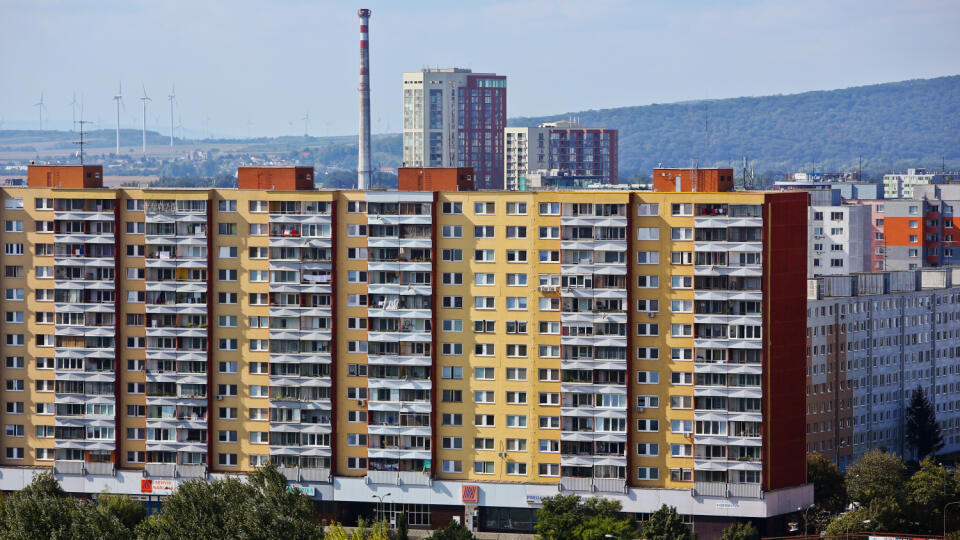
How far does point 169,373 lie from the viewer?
135 m

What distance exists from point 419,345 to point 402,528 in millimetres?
15488

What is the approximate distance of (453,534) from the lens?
388 feet

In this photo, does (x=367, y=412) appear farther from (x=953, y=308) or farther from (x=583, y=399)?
(x=953, y=308)

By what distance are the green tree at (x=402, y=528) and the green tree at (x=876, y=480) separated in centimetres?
3703

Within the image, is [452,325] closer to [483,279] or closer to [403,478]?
[483,279]

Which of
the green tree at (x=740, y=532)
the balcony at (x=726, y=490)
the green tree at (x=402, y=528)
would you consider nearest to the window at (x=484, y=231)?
the green tree at (x=402, y=528)

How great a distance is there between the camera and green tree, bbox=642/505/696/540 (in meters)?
115

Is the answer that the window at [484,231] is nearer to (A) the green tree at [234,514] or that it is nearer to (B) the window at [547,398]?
(B) the window at [547,398]

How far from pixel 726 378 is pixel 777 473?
8726 mm

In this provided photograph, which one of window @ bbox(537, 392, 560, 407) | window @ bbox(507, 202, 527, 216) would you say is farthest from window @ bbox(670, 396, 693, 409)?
window @ bbox(507, 202, 527, 216)

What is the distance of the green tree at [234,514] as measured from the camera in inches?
4013

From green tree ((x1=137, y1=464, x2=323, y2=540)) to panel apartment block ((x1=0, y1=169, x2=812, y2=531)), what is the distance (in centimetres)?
2516

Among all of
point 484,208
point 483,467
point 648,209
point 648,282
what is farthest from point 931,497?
point 484,208

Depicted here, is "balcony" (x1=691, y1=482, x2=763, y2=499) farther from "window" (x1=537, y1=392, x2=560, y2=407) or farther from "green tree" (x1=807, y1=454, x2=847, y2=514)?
"window" (x1=537, y1=392, x2=560, y2=407)
